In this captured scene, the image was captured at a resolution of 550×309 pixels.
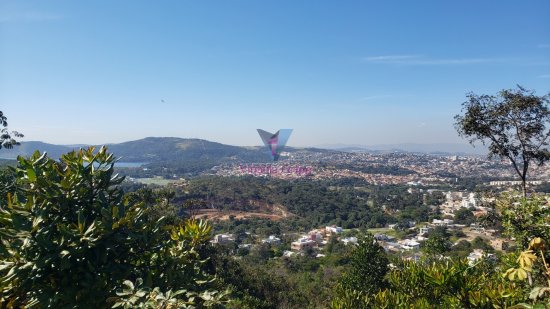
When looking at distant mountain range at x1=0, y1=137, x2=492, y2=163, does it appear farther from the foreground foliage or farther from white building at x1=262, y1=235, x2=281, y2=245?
the foreground foliage

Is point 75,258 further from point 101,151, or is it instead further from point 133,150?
point 133,150

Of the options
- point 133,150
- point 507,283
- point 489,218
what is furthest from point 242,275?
point 133,150

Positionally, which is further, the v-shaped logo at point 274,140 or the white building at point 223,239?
the white building at point 223,239

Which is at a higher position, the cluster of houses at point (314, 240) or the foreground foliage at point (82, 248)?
the foreground foliage at point (82, 248)

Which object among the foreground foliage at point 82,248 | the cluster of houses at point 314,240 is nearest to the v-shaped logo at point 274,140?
the foreground foliage at point 82,248

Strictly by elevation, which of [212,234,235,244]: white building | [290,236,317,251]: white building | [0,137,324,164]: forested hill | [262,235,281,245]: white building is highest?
[0,137,324,164]: forested hill

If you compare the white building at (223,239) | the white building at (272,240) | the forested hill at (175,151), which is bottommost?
the white building at (272,240)

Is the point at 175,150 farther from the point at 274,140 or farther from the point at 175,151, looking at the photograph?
the point at 274,140

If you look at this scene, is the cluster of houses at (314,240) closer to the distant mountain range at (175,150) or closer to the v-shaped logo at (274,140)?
the v-shaped logo at (274,140)

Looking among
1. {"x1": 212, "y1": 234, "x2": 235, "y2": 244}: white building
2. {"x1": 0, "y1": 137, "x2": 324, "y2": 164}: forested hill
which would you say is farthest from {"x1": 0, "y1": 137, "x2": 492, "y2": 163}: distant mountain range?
{"x1": 212, "y1": 234, "x2": 235, "y2": 244}: white building

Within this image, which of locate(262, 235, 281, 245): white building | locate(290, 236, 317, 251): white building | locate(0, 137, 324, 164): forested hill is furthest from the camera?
locate(0, 137, 324, 164): forested hill

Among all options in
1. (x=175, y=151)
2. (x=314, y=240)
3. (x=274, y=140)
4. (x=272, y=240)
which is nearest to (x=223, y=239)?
(x=272, y=240)
